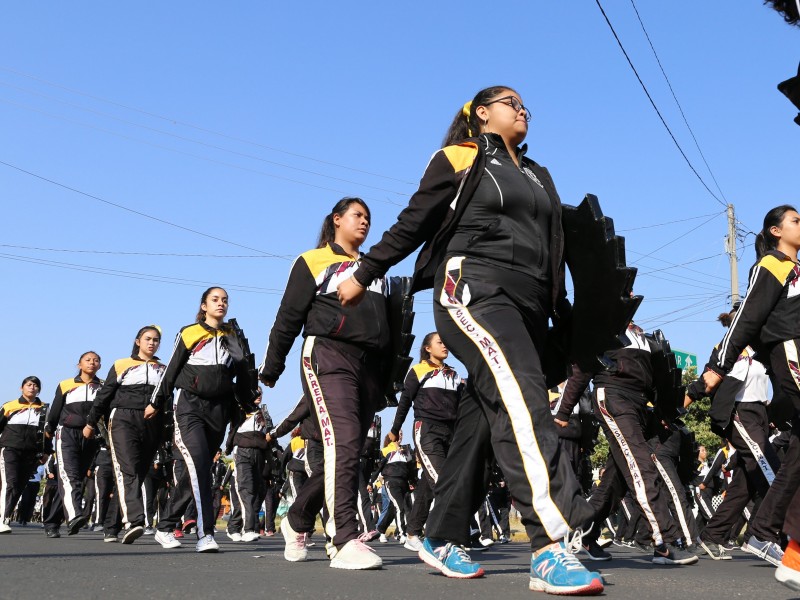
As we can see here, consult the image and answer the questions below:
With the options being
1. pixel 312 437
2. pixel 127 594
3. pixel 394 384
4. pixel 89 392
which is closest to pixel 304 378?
pixel 394 384

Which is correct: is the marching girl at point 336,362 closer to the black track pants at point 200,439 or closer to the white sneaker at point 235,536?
the black track pants at point 200,439

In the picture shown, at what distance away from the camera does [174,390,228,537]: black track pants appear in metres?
8.66

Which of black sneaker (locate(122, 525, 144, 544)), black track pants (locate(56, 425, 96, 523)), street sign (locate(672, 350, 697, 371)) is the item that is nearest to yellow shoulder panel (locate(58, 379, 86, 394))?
black track pants (locate(56, 425, 96, 523))

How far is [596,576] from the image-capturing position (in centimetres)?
413

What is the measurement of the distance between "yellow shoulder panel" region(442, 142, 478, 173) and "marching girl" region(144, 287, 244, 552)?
4.52 meters

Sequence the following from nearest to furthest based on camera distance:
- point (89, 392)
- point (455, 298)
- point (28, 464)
A: point (455, 298)
point (89, 392)
point (28, 464)

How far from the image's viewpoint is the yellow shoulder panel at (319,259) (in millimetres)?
6922

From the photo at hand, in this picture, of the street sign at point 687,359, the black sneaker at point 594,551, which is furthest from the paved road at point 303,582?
the street sign at point 687,359

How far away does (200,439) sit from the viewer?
28.7ft

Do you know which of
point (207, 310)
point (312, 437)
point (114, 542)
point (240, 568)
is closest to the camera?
point (240, 568)

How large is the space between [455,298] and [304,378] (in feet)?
7.14

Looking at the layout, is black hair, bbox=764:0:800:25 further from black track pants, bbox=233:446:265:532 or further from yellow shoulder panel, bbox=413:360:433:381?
black track pants, bbox=233:446:265:532

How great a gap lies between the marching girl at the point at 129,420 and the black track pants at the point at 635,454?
4520mm

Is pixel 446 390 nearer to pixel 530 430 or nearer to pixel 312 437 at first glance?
pixel 312 437
